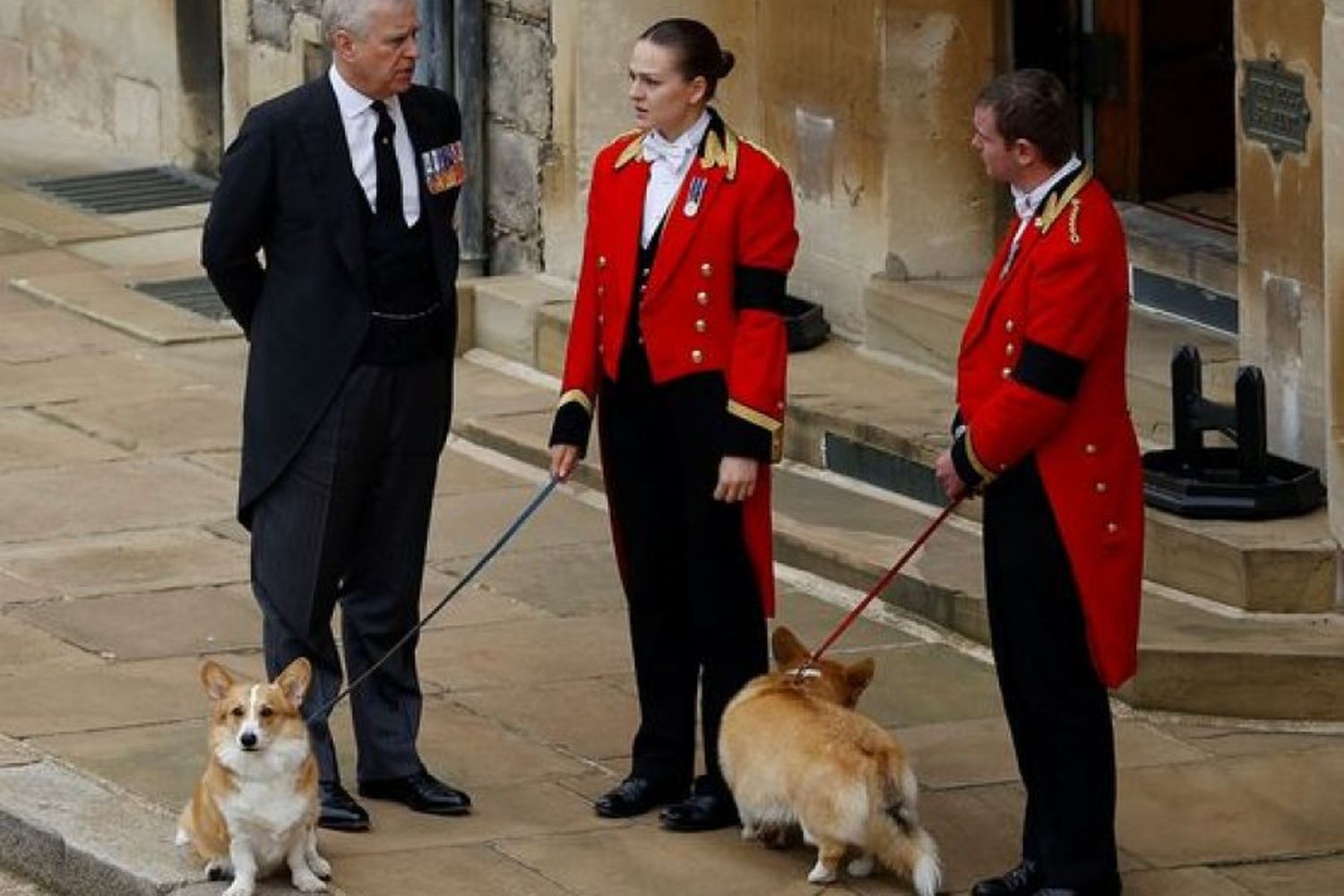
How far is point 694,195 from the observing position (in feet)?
27.9

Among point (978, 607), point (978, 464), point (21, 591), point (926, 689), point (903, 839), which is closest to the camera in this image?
point (978, 464)

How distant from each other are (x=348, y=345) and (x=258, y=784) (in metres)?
1.03

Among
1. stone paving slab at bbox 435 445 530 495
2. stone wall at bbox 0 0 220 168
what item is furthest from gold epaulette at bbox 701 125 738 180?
stone wall at bbox 0 0 220 168

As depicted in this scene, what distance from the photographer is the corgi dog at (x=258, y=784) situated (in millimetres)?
8016

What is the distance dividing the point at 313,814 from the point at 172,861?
1.40 feet

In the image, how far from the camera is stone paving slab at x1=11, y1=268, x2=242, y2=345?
45.2 feet

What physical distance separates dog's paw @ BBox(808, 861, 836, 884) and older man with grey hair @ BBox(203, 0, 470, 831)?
0.94m

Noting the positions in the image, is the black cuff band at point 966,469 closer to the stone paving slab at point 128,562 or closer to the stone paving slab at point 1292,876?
the stone paving slab at point 1292,876

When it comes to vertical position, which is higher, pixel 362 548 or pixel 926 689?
pixel 362 548

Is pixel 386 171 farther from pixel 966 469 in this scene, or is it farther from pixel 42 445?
pixel 42 445

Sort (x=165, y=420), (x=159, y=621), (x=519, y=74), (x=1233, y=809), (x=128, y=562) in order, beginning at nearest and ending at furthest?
(x=1233, y=809) < (x=159, y=621) < (x=128, y=562) < (x=165, y=420) < (x=519, y=74)

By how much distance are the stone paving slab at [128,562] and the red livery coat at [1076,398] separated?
3426 millimetres

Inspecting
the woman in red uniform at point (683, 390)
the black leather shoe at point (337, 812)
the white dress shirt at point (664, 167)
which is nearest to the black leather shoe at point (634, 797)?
the woman in red uniform at point (683, 390)

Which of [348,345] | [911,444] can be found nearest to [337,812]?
[348,345]
